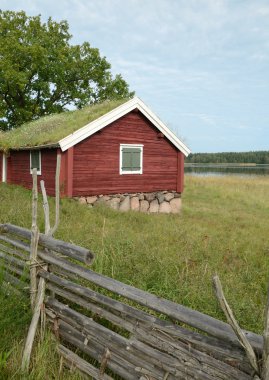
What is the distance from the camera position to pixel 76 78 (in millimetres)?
32938

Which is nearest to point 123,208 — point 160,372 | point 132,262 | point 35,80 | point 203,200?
point 203,200

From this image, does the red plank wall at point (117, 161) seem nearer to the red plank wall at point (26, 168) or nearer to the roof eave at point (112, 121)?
the roof eave at point (112, 121)

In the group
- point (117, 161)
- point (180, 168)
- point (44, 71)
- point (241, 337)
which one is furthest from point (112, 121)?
point (44, 71)

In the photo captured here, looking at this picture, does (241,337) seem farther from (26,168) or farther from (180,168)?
(26,168)

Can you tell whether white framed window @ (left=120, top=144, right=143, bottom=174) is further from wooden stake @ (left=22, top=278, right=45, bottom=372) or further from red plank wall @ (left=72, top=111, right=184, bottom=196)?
wooden stake @ (left=22, top=278, right=45, bottom=372)

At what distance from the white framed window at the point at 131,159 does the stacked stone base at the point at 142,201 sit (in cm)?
116

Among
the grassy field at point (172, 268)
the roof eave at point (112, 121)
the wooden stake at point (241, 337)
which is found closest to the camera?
the wooden stake at point (241, 337)

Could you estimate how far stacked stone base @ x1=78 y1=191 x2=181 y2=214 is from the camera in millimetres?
15562

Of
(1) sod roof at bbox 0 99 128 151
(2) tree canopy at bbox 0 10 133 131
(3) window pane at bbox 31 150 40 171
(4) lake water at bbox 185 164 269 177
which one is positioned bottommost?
(4) lake water at bbox 185 164 269 177

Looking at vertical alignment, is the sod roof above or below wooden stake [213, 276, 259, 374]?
above

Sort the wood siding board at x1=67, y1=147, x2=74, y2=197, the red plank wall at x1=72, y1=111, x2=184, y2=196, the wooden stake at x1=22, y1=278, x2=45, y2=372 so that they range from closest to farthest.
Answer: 1. the wooden stake at x1=22, y1=278, x2=45, y2=372
2. the wood siding board at x1=67, y1=147, x2=74, y2=197
3. the red plank wall at x1=72, y1=111, x2=184, y2=196

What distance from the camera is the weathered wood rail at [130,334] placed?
2.60 m

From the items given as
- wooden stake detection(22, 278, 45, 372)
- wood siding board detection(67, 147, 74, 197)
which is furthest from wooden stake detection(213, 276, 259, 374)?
wood siding board detection(67, 147, 74, 197)

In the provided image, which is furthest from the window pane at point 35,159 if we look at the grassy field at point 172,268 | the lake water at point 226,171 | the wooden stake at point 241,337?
the lake water at point 226,171
